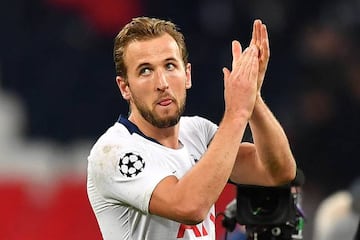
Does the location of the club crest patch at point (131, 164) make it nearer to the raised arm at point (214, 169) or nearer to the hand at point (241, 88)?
the raised arm at point (214, 169)

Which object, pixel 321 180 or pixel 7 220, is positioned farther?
pixel 321 180

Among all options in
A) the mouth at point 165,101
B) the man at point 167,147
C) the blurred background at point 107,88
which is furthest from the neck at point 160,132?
the blurred background at point 107,88

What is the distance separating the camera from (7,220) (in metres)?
6.73

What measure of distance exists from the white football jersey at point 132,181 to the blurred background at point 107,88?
10.7 ft

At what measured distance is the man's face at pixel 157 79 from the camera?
3359mm

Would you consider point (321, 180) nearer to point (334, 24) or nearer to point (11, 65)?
point (334, 24)

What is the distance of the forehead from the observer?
3.39 meters

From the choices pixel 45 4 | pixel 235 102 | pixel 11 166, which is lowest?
pixel 11 166

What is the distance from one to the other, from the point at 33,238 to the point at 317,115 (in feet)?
7.62

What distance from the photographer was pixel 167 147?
350 centimetres

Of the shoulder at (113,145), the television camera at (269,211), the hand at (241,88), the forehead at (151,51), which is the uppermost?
the forehead at (151,51)

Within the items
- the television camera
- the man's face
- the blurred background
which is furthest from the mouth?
the blurred background

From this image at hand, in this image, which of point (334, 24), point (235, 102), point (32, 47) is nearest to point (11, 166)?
point (32, 47)

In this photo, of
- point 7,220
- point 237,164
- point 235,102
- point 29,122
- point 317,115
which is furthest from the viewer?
point 317,115
